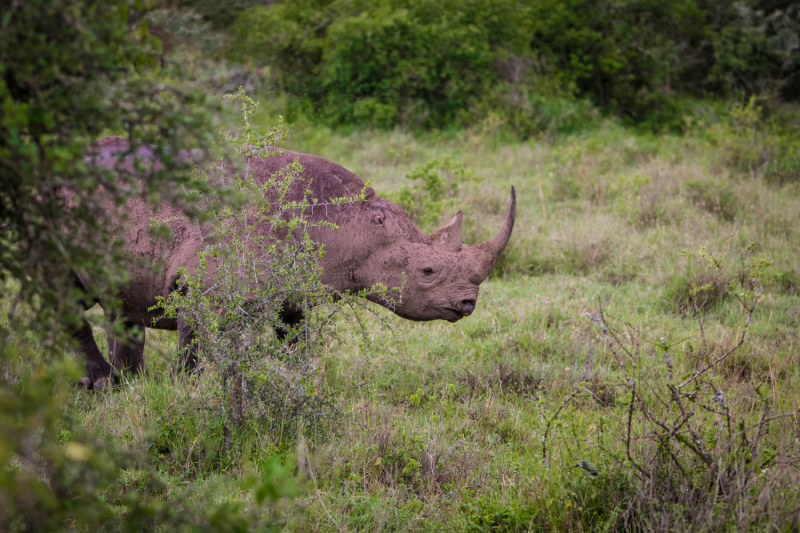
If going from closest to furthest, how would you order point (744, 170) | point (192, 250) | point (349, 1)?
point (192, 250), point (744, 170), point (349, 1)

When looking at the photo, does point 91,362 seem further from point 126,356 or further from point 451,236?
point 451,236

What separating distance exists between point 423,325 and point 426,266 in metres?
1.65

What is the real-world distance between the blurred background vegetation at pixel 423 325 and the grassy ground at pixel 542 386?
0.07ft

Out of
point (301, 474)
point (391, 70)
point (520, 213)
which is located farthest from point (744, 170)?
point (301, 474)

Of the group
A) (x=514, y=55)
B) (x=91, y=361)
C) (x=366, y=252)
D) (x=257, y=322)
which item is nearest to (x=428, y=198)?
(x=366, y=252)

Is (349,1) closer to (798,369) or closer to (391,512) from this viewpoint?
(798,369)

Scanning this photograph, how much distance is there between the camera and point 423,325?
19.2ft

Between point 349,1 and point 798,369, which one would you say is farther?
point 349,1

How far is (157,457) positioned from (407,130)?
36.5ft

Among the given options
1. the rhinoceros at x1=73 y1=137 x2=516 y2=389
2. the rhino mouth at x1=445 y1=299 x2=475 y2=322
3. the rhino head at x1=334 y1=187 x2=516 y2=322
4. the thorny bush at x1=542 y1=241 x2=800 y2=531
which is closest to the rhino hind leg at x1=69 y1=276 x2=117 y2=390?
the rhinoceros at x1=73 y1=137 x2=516 y2=389

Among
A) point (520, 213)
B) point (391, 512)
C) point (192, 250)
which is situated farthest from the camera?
point (520, 213)

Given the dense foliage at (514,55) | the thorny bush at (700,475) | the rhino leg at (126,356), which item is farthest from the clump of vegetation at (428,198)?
the dense foliage at (514,55)

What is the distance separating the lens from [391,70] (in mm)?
14688

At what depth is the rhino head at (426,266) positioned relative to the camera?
431 centimetres
